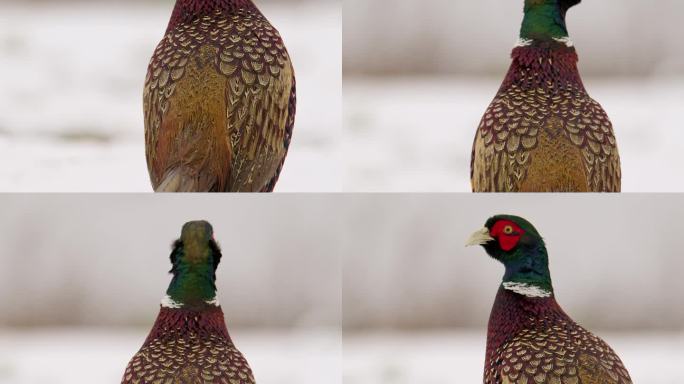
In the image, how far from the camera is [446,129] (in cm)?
293

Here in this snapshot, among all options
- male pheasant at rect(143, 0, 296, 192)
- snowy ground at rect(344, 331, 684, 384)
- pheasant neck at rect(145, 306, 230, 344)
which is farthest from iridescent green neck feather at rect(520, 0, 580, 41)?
pheasant neck at rect(145, 306, 230, 344)

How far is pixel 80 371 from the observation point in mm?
2885

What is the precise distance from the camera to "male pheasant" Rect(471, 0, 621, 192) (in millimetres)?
2504

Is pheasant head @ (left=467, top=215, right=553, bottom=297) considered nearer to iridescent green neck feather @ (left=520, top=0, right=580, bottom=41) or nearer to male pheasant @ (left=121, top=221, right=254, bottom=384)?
iridescent green neck feather @ (left=520, top=0, right=580, bottom=41)

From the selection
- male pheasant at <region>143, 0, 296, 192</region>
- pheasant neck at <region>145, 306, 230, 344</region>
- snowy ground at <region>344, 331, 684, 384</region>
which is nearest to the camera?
male pheasant at <region>143, 0, 296, 192</region>

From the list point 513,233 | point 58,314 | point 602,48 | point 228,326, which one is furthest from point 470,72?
point 58,314

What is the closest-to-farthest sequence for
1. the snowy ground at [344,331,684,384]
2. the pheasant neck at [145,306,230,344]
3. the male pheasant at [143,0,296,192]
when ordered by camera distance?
the male pheasant at [143,0,296,192] < the pheasant neck at [145,306,230,344] < the snowy ground at [344,331,684,384]

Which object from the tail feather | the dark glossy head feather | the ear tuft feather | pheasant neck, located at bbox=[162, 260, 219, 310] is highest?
the ear tuft feather

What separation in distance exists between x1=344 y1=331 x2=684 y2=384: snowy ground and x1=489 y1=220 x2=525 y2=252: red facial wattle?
33 cm

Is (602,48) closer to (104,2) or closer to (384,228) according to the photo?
(384,228)

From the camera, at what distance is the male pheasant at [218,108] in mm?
2439

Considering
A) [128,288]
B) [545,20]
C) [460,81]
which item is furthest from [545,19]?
[128,288]

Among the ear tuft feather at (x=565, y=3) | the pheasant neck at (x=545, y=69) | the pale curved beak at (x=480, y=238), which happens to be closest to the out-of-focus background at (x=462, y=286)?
the pale curved beak at (x=480, y=238)

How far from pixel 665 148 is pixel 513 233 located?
0.54m
